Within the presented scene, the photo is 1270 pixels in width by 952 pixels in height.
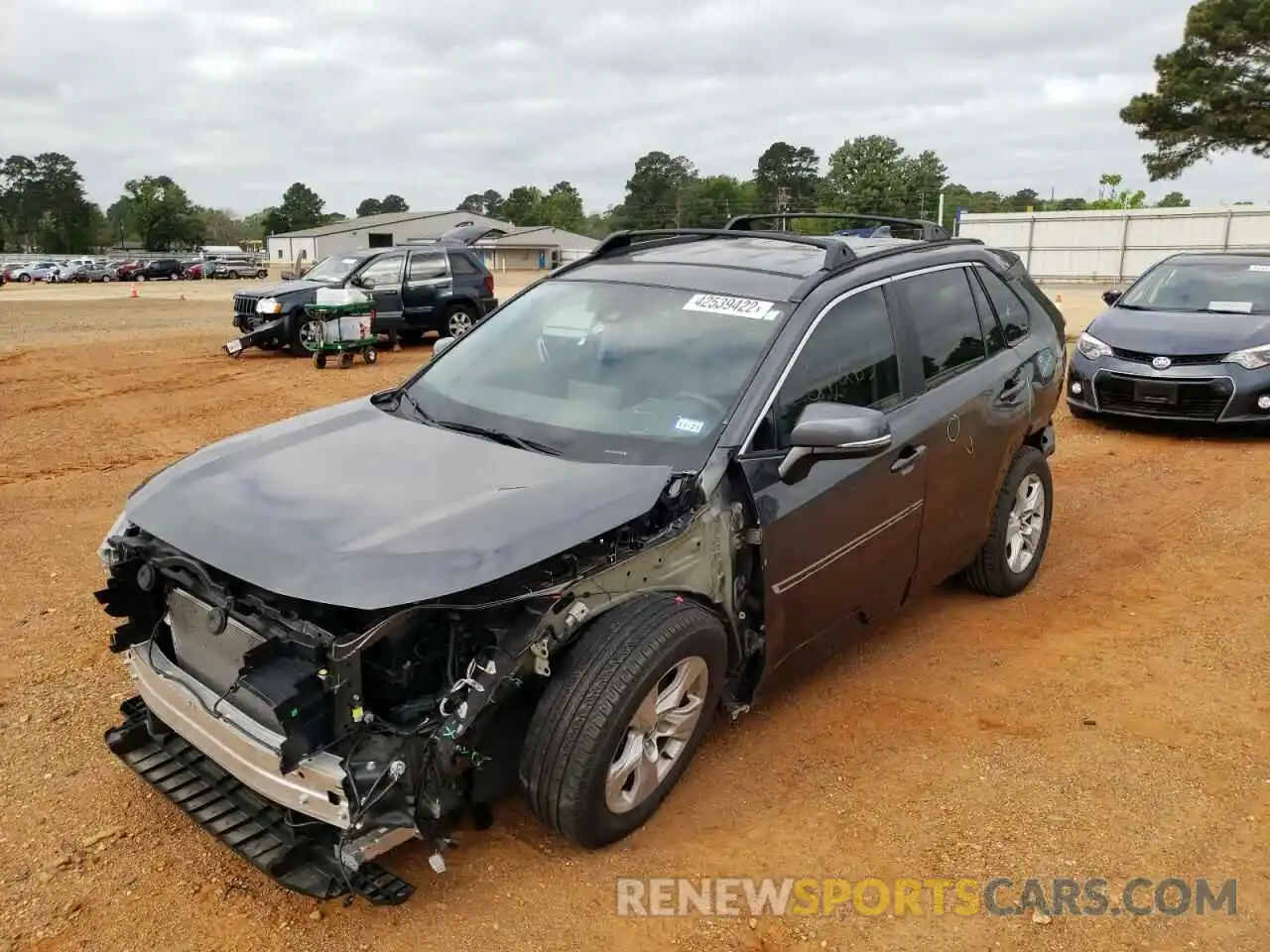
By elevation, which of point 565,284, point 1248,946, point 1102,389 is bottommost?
point 1248,946

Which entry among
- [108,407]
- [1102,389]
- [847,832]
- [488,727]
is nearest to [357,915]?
[488,727]

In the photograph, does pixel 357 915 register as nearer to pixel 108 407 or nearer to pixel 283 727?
pixel 283 727

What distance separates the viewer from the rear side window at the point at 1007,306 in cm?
494

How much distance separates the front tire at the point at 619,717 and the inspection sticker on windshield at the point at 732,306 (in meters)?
1.20

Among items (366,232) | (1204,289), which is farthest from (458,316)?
(366,232)

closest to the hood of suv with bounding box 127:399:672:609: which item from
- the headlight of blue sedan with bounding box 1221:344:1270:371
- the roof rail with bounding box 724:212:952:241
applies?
the roof rail with bounding box 724:212:952:241

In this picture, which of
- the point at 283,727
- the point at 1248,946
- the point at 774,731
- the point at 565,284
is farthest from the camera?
the point at 565,284

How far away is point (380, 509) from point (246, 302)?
1461 cm

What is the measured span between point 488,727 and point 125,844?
51.0 inches

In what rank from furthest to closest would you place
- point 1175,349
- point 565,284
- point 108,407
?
point 108,407 → point 1175,349 → point 565,284

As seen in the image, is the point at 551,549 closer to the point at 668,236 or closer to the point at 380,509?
the point at 380,509

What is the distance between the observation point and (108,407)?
10.8 meters

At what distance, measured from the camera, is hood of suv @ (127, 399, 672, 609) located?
2572 mm

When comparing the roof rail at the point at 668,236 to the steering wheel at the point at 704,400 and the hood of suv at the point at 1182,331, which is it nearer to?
the steering wheel at the point at 704,400
